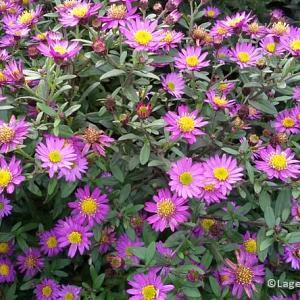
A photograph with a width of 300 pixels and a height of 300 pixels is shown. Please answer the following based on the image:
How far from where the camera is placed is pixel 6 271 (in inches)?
73.7

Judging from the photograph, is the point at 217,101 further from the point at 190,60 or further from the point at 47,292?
the point at 47,292

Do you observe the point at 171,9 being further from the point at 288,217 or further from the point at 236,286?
the point at 236,286

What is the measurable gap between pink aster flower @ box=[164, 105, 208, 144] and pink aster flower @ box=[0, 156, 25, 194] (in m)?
0.51

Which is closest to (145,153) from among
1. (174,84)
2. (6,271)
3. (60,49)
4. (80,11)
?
(174,84)

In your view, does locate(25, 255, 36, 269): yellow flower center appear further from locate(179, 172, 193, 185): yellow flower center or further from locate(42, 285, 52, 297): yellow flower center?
locate(179, 172, 193, 185): yellow flower center

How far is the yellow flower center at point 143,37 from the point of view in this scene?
67.2 inches

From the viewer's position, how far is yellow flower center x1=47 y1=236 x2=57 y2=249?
6.09 ft

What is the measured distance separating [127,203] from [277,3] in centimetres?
204

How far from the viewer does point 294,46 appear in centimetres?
193

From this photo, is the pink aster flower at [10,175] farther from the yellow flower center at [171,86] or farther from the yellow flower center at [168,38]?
the yellow flower center at [168,38]

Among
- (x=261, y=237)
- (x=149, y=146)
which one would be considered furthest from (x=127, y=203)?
(x=261, y=237)

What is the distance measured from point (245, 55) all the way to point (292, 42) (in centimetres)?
19

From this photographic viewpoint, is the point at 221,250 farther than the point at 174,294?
Yes

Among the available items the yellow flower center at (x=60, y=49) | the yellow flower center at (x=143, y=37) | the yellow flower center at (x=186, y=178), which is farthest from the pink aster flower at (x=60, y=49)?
the yellow flower center at (x=186, y=178)
